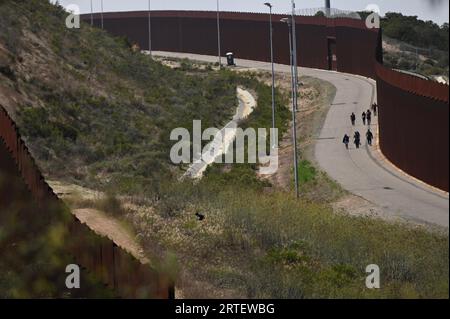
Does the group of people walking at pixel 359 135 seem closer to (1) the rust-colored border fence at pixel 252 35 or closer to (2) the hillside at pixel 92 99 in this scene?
(2) the hillside at pixel 92 99

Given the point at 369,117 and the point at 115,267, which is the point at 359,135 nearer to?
the point at 369,117

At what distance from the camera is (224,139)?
54.7 metres

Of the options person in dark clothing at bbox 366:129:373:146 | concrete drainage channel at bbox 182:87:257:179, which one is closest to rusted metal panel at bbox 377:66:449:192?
person in dark clothing at bbox 366:129:373:146

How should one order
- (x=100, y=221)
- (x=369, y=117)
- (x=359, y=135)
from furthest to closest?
1. (x=369, y=117)
2. (x=359, y=135)
3. (x=100, y=221)

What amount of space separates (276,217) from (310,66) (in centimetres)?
6154

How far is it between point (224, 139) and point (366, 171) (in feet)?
56.2

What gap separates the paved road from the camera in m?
24.7

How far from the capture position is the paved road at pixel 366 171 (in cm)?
2473

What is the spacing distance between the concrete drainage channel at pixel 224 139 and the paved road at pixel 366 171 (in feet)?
17.1

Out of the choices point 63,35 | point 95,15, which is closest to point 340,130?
point 63,35

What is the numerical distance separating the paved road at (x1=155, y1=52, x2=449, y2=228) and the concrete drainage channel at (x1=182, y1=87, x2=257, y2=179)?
17.1 feet

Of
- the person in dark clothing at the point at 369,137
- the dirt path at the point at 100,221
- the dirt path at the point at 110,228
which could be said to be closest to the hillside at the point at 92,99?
the dirt path at the point at 100,221

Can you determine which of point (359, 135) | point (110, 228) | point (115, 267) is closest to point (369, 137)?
point (359, 135)

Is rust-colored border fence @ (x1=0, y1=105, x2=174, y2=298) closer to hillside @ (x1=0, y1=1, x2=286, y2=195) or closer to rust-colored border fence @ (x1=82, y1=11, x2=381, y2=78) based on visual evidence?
hillside @ (x1=0, y1=1, x2=286, y2=195)
